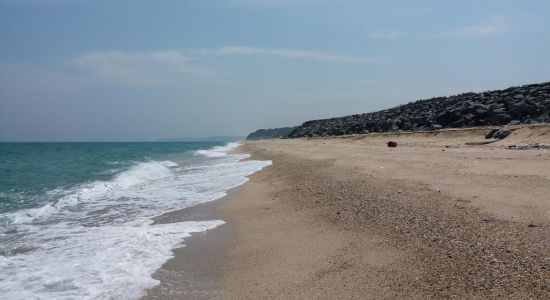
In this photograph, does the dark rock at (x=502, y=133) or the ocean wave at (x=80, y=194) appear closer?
the ocean wave at (x=80, y=194)

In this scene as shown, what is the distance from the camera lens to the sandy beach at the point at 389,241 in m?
3.95

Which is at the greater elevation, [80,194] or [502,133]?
[502,133]

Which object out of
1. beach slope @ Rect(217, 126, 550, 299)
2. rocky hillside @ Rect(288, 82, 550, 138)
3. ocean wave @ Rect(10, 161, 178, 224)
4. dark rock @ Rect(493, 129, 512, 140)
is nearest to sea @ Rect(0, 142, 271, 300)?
ocean wave @ Rect(10, 161, 178, 224)

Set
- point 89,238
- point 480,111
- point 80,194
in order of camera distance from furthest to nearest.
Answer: point 480,111 < point 80,194 < point 89,238

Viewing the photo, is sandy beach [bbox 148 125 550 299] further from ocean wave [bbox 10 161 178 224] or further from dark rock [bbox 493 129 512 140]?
dark rock [bbox 493 129 512 140]

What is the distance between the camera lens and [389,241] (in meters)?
5.25

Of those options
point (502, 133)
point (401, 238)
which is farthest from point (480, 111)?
point (401, 238)

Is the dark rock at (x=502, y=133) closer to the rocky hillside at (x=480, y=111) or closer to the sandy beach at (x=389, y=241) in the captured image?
the rocky hillside at (x=480, y=111)

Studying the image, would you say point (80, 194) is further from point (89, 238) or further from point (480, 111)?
point (480, 111)

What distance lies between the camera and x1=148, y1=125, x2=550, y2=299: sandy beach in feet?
13.0

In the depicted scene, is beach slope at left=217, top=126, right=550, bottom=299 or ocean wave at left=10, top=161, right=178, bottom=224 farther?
ocean wave at left=10, top=161, right=178, bottom=224

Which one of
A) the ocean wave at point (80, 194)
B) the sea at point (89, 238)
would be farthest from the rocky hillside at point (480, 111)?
the ocean wave at point (80, 194)

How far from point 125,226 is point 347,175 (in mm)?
6212

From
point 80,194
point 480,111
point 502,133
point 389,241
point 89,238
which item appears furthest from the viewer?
point 480,111
